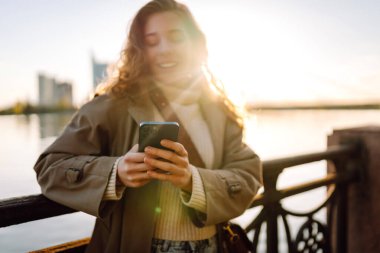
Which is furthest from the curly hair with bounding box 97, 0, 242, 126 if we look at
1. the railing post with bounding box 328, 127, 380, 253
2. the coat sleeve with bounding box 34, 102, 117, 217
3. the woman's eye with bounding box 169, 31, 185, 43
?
the railing post with bounding box 328, 127, 380, 253

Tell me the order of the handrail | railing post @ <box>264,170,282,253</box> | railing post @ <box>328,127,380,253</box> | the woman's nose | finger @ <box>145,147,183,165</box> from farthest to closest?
railing post @ <box>328,127,380,253</box> < railing post @ <box>264,170,282,253</box> < the woman's nose < the handrail < finger @ <box>145,147,183,165</box>

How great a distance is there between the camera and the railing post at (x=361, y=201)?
3.27 m

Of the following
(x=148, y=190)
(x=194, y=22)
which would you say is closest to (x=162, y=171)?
(x=148, y=190)

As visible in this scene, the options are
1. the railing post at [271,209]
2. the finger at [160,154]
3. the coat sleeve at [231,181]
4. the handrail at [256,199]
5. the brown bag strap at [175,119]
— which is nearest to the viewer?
the finger at [160,154]

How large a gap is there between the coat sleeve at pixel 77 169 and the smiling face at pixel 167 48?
0.49m

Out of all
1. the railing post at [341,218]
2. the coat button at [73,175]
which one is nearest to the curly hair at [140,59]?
the coat button at [73,175]

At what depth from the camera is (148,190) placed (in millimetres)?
1602

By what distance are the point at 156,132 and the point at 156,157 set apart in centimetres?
9

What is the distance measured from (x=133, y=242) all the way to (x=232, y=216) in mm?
454

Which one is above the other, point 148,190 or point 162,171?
point 162,171

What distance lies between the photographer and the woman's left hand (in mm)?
1302

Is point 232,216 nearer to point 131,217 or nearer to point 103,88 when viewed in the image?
point 131,217

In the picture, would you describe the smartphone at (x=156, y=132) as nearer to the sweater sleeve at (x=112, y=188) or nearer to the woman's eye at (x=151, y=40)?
the sweater sleeve at (x=112, y=188)

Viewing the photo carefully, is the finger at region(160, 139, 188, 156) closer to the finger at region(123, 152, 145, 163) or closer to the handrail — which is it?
the finger at region(123, 152, 145, 163)
